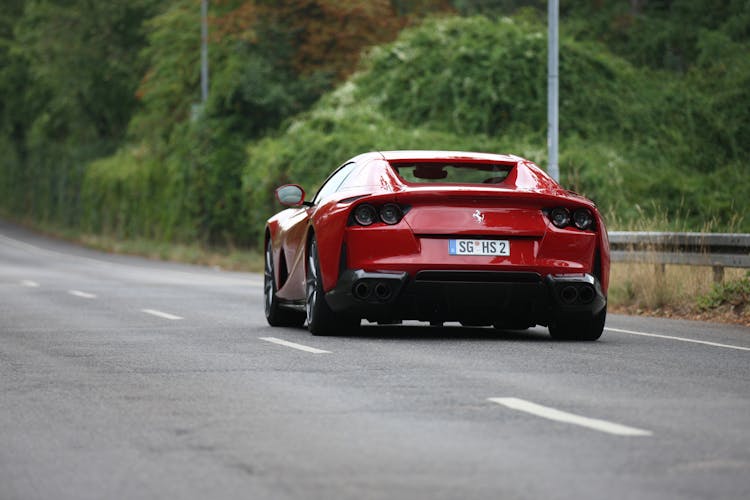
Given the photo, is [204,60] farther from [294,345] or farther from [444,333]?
[294,345]

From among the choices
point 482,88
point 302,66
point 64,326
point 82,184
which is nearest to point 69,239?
point 82,184

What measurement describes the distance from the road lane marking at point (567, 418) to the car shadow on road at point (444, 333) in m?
4.35

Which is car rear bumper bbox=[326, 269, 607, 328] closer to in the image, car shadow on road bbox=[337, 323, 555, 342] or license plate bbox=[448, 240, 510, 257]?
license plate bbox=[448, 240, 510, 257]

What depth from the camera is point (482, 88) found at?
36.1 meters

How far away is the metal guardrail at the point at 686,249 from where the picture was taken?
17078mm

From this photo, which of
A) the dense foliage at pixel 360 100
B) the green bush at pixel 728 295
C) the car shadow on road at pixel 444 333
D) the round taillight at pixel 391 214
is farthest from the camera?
the dense foliage at pixel 360 100

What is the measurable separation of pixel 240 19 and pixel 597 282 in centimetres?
3450

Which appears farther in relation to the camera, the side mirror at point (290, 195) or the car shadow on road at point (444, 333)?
the side mirror at point (290, 195)

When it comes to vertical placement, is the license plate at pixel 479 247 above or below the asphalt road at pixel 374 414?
above

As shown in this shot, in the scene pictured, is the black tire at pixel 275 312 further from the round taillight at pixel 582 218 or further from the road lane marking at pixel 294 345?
the round taillight at pixel 582 218

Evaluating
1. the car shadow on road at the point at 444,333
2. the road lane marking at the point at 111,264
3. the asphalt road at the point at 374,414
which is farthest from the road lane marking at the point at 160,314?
the road lane marking at the point at 111,264

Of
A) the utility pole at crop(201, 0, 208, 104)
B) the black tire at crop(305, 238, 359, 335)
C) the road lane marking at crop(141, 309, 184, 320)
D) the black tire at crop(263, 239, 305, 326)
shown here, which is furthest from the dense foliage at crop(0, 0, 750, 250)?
the black tire at crop(305, 238, 359, 335)

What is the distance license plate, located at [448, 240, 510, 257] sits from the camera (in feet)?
39.3

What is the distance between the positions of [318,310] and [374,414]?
482 cm
